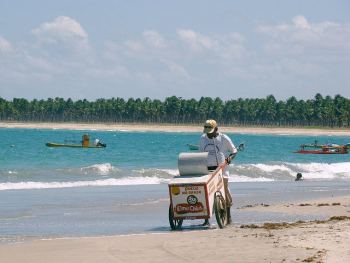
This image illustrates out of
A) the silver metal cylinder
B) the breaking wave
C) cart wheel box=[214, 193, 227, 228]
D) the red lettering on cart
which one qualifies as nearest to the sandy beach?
the red lettering on cart

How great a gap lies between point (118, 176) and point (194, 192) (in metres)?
23.7

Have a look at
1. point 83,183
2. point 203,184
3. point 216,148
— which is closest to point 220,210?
point 203,184

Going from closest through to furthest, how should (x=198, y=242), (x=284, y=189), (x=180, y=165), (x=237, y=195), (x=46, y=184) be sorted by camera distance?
1. (x=198, y=242)
2. (x=180, y=165)
3. (x=237, y=195)
4. (x=284, y=189)
5. (x=46, y=184)

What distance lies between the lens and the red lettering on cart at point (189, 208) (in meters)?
14.4

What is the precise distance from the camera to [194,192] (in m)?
14.3

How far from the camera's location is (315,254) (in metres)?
10.5

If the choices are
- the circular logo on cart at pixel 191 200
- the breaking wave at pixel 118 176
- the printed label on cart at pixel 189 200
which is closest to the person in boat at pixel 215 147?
the printed label on cart at pixel 189 200

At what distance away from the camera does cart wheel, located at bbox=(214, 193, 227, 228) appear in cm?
1459

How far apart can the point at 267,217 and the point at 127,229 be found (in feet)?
10.6

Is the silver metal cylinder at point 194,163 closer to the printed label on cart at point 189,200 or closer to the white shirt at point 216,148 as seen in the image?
the printed label on cart at point 189,200

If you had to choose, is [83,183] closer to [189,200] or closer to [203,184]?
[189,200]

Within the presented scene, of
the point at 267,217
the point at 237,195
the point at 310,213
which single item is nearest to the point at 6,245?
the point at 267,217

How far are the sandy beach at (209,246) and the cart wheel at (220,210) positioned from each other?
634 millimetres

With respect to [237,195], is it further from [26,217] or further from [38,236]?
[38,236]
